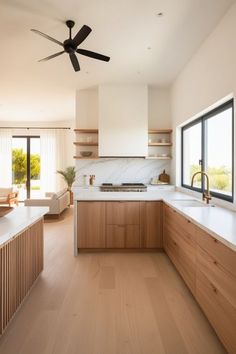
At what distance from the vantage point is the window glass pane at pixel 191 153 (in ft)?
12.7

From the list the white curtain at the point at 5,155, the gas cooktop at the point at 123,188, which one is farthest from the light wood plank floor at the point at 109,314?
the white curtain at the point at 5,155

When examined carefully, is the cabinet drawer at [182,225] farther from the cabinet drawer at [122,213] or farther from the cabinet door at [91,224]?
the cabinet door at [91,224]

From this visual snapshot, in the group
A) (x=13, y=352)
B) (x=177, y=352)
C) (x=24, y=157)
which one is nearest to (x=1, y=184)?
(x=24, y=157)

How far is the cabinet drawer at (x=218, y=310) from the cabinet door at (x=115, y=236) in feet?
5.55

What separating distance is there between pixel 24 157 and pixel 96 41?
20.9 ft

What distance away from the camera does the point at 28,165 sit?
28.3ft

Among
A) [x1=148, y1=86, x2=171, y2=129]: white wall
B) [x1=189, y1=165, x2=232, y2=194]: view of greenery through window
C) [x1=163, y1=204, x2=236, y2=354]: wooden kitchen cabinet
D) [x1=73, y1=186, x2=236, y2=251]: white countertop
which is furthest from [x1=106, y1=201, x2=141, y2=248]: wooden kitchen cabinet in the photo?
[x1=148, y1=86, x2=171, y2=129]: white wall

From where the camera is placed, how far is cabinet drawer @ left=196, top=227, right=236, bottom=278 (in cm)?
149

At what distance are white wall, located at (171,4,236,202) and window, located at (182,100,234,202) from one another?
0.18m

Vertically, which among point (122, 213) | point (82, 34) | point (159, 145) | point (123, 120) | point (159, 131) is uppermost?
point (82, 34)

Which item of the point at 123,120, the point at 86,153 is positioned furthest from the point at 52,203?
the point at 123,120

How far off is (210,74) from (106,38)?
4.34ft

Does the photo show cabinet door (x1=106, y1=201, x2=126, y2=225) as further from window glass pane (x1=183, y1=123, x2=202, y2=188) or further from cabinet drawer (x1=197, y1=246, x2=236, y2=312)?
cabinet drawer (x1=197, y1=246, x2=236, y2=312)

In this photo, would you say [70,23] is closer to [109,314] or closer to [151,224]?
[151,224]
